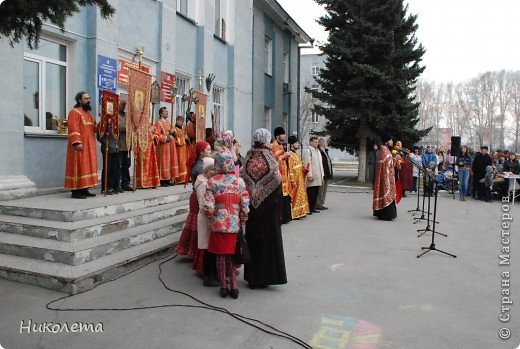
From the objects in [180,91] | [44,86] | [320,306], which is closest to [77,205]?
[44,86]

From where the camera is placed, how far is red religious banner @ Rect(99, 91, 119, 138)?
8.01m

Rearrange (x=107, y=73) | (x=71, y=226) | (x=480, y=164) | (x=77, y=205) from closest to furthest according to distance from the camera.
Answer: (x=71, y=226) → (x=77, y=205) → (x=107, y=73) → (x=480, y=164)

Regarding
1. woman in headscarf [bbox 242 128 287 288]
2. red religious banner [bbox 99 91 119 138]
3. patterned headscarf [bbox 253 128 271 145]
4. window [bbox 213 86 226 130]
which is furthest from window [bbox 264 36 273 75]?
woman in headscarf [bbox 242 128 287 288]

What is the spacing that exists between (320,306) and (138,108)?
584cm

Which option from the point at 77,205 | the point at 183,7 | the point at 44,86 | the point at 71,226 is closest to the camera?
the point at 71,226

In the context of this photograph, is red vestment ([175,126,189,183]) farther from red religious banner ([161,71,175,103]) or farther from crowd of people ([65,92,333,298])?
red religious banner ([161,71,175,103])

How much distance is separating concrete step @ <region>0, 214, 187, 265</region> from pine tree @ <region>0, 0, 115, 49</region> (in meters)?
2.57

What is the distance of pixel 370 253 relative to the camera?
7.20 meters

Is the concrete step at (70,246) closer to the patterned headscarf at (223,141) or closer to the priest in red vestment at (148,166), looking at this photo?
the patterned headscarf at (223,141)

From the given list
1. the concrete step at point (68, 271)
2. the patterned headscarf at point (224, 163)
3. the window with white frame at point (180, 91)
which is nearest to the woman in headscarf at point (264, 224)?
the patterned headscarf at point (224, 163)

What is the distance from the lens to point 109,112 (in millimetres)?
8188

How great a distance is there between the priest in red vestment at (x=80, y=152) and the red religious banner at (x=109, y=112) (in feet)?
1.10

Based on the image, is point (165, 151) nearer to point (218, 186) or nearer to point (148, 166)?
point (148, 166)

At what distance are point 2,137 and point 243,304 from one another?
218 inches
